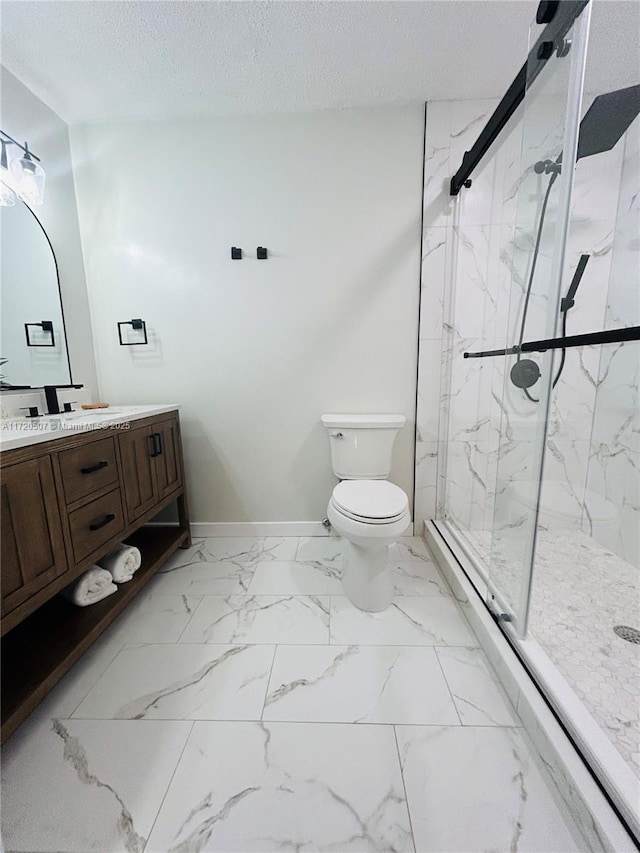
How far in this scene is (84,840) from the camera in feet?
2.42

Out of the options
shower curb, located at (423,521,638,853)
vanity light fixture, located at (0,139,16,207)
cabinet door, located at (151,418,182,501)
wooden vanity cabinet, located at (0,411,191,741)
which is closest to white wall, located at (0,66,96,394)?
vanity light fixture, located at (0,139,16,207)

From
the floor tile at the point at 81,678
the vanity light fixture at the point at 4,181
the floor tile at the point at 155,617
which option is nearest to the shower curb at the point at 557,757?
the floor tile at the point at 155,617

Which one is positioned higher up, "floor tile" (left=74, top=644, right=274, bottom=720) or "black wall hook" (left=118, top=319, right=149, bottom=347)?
"black wall hook" (left=118, top=319, right=149, bottom=347)

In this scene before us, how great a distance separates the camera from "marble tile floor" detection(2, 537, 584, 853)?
746 millimetres

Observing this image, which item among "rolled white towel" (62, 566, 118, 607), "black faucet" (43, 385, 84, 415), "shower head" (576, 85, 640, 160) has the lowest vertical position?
"rolled white towel" (62, 566, 118, 607)

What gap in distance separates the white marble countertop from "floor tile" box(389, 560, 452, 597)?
1422 millimetres

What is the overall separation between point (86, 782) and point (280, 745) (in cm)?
49

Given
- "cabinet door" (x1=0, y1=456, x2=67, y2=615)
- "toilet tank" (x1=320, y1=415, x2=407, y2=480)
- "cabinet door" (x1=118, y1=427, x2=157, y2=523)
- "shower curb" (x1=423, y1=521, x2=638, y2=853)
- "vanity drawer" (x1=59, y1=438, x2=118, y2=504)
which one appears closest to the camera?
"shower curb" (x1=423, y1=521, x2=638, y2=853)

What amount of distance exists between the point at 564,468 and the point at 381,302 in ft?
4.57

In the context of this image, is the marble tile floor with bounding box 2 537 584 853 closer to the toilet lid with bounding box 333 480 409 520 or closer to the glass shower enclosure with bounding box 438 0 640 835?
the glass shower enclosure with bounding box 438 0 640 835

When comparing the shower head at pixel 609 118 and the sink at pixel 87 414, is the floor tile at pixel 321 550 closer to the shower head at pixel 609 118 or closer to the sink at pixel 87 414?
the sink at pixel 87 414

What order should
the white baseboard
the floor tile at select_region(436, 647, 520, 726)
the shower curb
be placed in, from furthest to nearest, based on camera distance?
1. the white baseboard
2. the floor tile at select_region(436, 647, 520, 726)
3. the shower curb

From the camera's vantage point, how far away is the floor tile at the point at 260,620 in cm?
128

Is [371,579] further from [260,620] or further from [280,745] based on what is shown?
[280,745]
